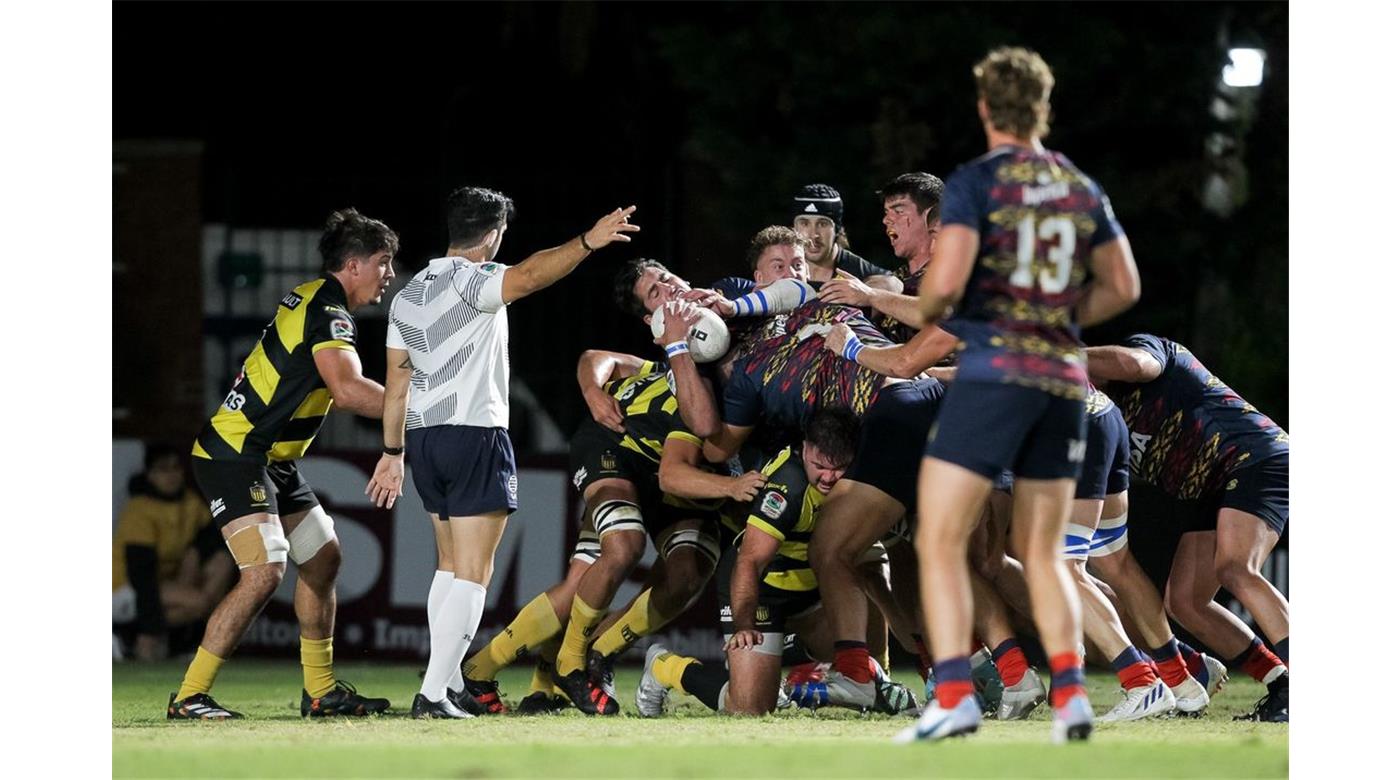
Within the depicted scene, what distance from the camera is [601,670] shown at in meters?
8.17

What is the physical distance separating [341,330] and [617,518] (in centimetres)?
151

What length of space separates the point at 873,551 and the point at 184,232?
10.9 meters

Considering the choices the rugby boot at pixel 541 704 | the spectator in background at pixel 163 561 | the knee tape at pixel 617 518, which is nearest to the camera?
the rugby boot at pixel 541 704

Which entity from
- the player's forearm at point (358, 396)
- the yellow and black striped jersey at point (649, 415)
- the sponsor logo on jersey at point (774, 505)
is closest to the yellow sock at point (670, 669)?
the sponsor logo on jersey at point (774, 505)

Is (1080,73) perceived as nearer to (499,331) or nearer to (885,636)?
(885,636)

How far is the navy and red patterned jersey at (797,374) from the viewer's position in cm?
780

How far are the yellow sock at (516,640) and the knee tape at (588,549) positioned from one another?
0.28 m

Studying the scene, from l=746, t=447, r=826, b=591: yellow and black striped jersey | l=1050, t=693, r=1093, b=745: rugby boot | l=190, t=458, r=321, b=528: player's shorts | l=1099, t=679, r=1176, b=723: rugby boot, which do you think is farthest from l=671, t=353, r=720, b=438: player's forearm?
l=1050, t=693, r=1093, b=745: rugby boot

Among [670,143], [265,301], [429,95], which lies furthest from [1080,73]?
[265,301]

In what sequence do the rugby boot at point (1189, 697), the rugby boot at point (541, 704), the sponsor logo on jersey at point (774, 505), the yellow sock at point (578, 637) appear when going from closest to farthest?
the sponsor logo on jersey at point (774, 505) < the rugby boot at point (1189, 697) < the rugby boot at point (541, 704) < the yellow sock at point (578, 637)

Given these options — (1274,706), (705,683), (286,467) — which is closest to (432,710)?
(705,683)

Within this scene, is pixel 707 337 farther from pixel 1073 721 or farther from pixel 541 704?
pixel 1073 721

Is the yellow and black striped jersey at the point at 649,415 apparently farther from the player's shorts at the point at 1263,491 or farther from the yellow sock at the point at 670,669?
the player's shorts at the point at 1263,491

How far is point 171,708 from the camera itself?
758cm
